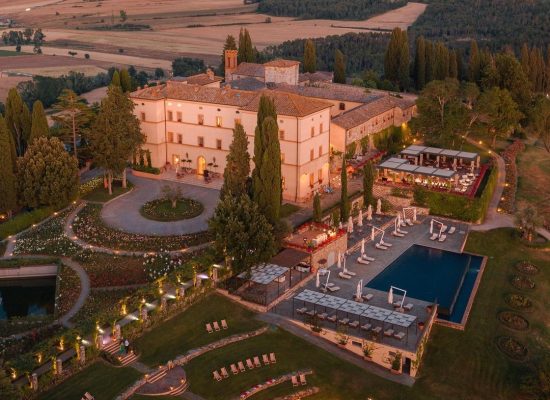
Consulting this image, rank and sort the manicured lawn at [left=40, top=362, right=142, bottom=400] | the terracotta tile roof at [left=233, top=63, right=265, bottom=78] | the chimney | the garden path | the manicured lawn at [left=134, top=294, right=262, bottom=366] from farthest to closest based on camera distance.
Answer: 1. the chimney
2. the terracotta tile roof at [left=233, top=63, right=265, bottom=78]
3. the garden path
4. the manicured lawn at [left=134, top=294, right=262, bottom=366]
5. the manicured lawn at [left=40, top=362, right=142, bottom=400]

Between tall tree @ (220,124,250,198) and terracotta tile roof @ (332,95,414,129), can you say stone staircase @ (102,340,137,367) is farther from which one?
terracotta tile roof @ (332,95,414,129)

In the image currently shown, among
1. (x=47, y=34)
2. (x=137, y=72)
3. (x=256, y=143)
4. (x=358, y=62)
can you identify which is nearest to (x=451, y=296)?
(x=256, y=143)

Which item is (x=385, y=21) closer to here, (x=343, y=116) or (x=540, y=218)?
(x=343, y=116)

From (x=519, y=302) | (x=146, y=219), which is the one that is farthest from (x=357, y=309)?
(x=146, y=219)

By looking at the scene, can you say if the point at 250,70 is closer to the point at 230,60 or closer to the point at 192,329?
the point at 230,60

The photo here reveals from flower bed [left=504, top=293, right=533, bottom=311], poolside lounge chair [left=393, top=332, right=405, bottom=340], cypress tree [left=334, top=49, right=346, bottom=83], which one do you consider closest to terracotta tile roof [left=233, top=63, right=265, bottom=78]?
cypress tree [left=334, top=49, right=346, bottom=83]

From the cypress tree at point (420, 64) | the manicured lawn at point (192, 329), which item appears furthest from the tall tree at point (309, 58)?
the manicured lawn at point (192, 329)

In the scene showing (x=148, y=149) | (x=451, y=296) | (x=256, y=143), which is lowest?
(x=451, y=296)
